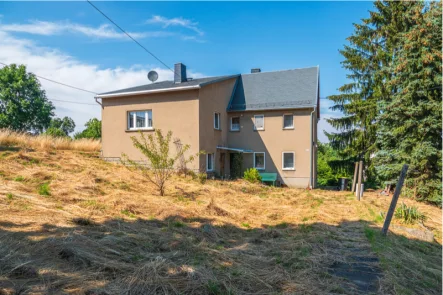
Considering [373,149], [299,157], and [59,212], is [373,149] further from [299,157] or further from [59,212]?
[59,212]

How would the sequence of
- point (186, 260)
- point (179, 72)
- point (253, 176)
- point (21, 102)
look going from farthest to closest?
point (21, 102) < point (179, 72) < point (253, 176) < point (186, 260)

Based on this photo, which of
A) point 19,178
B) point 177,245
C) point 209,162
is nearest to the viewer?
point 177,245

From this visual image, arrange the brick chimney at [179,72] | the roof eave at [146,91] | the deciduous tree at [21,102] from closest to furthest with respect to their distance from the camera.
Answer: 1. the roof eave at [146,91]
2. the brick chimney at [179,72]
3. the deciduous tree at [21,102]

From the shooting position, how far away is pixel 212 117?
54.7 feet

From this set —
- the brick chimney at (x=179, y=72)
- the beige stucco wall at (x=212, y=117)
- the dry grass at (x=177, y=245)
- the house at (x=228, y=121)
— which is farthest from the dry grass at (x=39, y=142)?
the beige stucco wall at (x=212, y=117)

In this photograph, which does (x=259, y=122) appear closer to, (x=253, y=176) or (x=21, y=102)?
(x=253, y=176)

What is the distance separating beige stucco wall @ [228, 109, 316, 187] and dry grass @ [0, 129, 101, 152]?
1034 cm

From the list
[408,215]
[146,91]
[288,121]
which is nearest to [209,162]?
[146,91]

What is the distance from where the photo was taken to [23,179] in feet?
29.5

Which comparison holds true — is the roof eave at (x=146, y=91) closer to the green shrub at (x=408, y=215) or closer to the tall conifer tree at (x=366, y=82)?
the tall conifer tree at (x=366, y=82)

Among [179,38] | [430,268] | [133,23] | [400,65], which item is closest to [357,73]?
[400,65]

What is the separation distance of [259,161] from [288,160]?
1.88 meters

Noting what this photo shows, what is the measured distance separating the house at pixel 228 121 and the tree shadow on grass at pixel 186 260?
9.80m

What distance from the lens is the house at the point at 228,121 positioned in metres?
15.5
